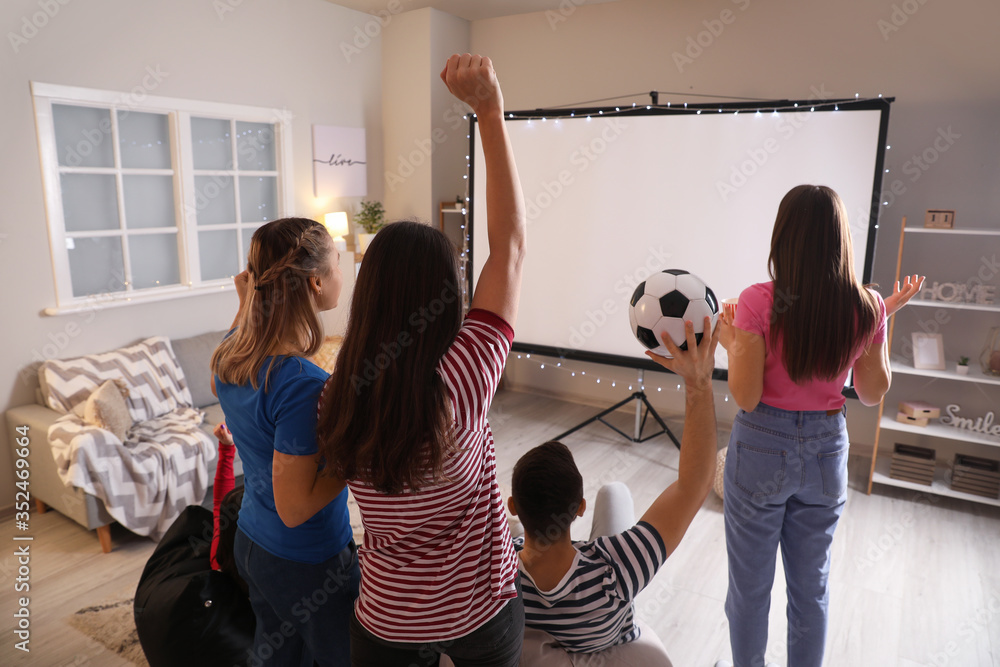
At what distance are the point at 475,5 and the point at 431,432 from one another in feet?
15.0

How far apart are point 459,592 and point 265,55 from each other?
13.8 feet

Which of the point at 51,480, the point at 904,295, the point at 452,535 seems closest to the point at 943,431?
the point at 904,295

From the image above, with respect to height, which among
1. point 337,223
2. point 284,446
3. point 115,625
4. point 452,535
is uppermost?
point 337,223

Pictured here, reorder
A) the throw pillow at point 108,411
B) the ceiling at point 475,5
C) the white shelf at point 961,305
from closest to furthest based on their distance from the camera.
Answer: the throw pillow at point 108,411 < the white shelf at point 961,305 < the ceiling at point 475,5

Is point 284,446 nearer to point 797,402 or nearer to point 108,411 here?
point 797,402

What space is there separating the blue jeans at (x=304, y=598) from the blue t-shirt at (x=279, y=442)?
2 centimetres

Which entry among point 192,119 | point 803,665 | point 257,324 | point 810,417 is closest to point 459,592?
point 257,324

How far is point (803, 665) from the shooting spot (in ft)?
5.93

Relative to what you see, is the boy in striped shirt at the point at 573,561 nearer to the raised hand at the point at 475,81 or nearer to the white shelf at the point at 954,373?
the raised hand at the point at 475,81

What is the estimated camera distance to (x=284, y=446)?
97cm

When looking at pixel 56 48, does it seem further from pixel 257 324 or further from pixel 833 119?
pixel 833 119

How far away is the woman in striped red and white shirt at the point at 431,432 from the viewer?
87cm

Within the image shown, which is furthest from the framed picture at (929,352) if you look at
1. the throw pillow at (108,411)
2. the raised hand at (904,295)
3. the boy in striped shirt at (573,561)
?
the throw pillow at (108,411)

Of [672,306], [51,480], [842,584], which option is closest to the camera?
[672,306]
